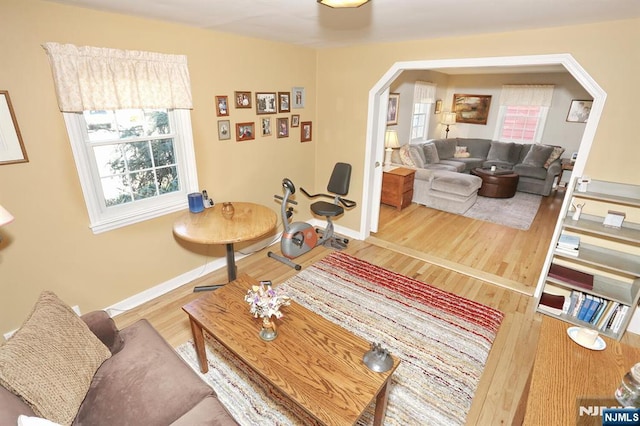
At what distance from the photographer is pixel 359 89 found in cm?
356

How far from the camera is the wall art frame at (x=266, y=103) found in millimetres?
3264

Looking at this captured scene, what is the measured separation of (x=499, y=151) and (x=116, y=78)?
7.19 m

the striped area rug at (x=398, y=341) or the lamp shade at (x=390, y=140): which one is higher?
the lamp shade at (x=390, y=140)

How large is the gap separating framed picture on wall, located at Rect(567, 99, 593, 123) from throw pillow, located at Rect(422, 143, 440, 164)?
286cm

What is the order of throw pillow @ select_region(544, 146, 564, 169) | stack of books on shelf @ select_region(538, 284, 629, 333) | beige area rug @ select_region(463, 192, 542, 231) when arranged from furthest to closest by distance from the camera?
1. throw pillow @ select_region(544, 146, 564, 169)
2. beige area rug @ select_region(463, 192, 542, 231)
3. stack of books on shelf @ select_region(538, 284, 629, 333)

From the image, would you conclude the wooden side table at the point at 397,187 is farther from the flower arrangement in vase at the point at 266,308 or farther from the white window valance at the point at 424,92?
the flower arrangement in vase at the point at 266,308

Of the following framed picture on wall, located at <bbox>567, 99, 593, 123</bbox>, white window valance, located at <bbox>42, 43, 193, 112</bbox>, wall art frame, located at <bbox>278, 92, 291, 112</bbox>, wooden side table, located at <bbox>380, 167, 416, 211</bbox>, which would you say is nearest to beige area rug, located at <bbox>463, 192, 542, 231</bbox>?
wooden side table, located at <bbox>380, 167, 416, 211</bbox>

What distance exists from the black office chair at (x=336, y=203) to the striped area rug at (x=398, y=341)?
1.59 feet

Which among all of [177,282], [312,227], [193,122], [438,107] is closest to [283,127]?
[193,122]

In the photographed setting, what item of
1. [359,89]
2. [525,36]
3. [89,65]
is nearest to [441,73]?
[359,89]

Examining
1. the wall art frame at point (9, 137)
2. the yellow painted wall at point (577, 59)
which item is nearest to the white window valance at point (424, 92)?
the yellow painted wall at point (577, 59)

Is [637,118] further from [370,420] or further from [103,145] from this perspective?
[103,145]

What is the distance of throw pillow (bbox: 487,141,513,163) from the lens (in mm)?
6703

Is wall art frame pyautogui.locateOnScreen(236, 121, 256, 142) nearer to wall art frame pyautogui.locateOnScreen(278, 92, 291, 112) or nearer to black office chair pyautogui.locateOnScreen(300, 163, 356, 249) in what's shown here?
wall art frame pyautogui.locateOnScreen(278, 92, 291, 112)
